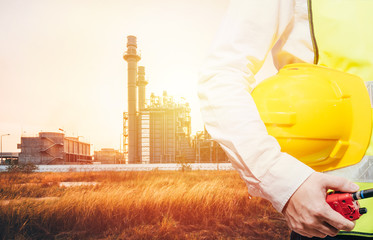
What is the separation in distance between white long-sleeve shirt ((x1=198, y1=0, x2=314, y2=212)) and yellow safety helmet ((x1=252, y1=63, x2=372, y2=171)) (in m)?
0.10

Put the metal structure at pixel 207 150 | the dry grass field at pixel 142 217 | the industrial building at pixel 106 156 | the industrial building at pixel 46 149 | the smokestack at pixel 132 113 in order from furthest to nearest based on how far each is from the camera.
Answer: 1. the industrial building at pixel 106 156
2. the smokestack at pixel 132 113
3. the industrial building at pixel 46 149
4. the metal structure at pixel 207 150
5. the dry grass field at pixel 142 217

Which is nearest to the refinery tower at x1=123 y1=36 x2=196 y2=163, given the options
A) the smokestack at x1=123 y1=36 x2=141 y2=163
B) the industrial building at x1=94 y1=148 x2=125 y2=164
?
the smokestack at x1=123 y1=36 x2=141 y2=163

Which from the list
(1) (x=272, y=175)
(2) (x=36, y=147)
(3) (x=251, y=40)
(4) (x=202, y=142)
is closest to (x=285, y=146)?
(1) (x=272, y=175)

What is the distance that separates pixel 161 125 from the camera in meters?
25.0

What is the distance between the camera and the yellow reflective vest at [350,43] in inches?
30.5

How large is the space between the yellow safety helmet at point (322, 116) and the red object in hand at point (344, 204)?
0.58ft

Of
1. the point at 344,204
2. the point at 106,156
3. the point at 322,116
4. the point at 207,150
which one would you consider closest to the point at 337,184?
the point at 344,204

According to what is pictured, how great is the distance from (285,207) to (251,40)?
50cm

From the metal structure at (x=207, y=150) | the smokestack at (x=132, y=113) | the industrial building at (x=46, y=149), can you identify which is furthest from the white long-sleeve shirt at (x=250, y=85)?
the industrial building at (x=46, y=149)

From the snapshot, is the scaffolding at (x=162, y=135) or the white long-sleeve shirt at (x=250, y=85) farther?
the scaffolding at (x=162, y=135)

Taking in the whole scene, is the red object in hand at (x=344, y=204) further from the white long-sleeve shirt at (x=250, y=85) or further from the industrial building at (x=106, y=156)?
the industrial building at (x=106, y=156)

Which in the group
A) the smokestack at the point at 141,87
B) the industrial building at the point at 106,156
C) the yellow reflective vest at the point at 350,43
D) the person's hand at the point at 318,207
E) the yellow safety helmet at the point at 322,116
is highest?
the smokestack at the point at 141,87

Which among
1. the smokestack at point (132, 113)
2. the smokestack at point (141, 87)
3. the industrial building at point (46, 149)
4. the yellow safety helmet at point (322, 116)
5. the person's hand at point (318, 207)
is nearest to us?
the person's hand at point (318, 207)

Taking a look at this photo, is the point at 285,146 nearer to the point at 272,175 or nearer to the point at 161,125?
the point at 272,175
